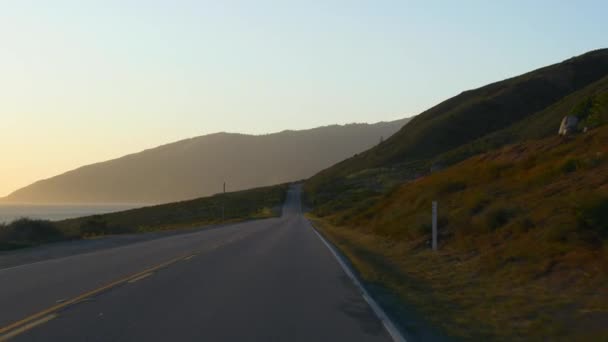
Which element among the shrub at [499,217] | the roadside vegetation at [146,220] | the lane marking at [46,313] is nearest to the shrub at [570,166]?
the shrub at [499,217]

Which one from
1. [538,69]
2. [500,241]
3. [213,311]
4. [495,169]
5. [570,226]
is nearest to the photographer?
[213,311]

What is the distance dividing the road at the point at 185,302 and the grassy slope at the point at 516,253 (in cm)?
146

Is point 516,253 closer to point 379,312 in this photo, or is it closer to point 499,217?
point 499,217

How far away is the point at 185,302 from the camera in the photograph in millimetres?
12445

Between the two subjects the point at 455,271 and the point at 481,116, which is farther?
the point at 481,116

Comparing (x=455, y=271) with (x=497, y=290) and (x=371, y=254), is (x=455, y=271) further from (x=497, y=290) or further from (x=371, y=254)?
(x=371, y=254)

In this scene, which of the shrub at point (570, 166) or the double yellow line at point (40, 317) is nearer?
the double yellow line at point (40, 317)

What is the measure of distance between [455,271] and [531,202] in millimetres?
4614

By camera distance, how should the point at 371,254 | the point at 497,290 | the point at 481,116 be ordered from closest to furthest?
the point at 497,290 → the point at 371,254 → the point at 481,116

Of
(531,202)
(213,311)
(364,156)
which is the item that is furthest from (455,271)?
(364,156)

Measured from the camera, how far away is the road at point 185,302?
380 inches

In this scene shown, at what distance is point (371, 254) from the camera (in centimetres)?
2445

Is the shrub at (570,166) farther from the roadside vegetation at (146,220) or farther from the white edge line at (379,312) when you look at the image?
the roadside vegetation at (146,220)

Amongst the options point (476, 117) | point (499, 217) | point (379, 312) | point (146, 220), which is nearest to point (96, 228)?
point (499, 217)
